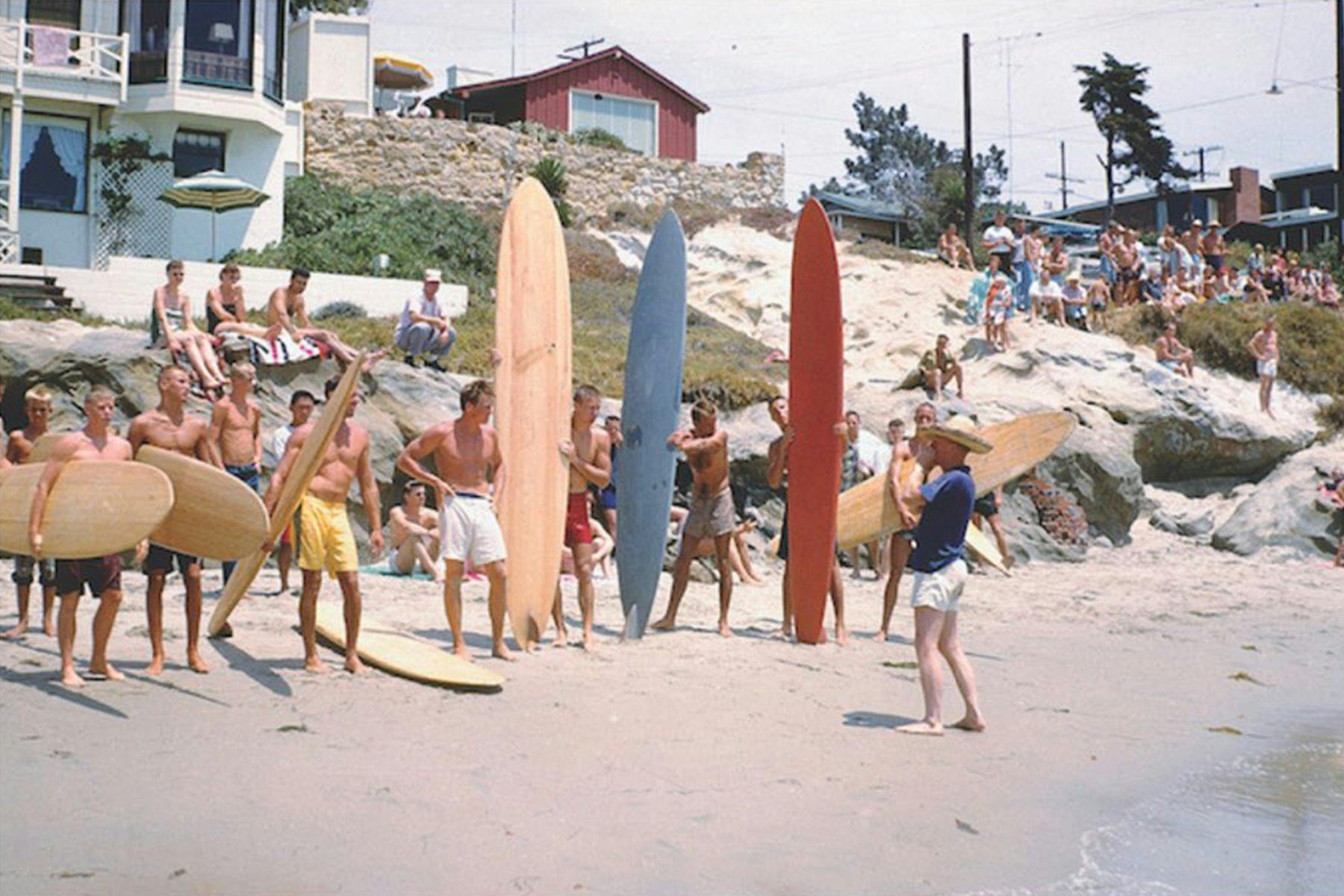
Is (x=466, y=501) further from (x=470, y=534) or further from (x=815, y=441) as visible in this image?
(x=815, y=441)

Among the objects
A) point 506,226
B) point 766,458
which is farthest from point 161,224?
point 506,226

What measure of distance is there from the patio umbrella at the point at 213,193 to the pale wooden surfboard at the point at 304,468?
1374 centimetres

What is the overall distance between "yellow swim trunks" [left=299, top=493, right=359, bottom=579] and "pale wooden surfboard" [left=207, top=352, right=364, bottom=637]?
9cm

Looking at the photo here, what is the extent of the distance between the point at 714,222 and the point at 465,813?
22284 millimetres

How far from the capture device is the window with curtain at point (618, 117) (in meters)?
34.6

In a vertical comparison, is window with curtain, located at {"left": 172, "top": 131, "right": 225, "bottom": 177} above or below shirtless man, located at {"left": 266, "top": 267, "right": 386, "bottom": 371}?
above

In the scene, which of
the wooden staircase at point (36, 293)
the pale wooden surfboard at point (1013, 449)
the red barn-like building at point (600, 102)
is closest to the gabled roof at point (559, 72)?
the red barn-like building at point (600, 102)

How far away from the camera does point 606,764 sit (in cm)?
509

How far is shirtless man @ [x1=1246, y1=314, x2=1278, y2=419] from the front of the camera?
57.2ft

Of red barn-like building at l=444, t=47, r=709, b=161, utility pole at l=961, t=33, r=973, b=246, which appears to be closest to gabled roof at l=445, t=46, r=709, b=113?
red barn-like building at l=444, t=47, r=709, b=161

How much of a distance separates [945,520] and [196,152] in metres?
19.1

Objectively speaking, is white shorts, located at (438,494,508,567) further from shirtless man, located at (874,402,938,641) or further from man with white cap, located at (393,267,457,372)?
man with white cap, located at (393,267,457,372)

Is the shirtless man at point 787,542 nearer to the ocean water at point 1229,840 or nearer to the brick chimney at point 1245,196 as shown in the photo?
the ocean water at point 1229,840

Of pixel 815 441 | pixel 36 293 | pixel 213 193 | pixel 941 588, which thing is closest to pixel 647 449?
pixel 815 441
